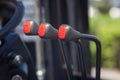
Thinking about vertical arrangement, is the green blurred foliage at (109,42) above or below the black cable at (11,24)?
below

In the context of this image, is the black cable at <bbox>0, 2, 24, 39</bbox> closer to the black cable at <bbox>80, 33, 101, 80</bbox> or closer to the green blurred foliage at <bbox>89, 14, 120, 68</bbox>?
the black cable at <bbox>80, 33, 101, 80</bbox>

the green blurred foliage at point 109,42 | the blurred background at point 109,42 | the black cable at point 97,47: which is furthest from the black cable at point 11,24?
the green blurred foliage at point 109,42

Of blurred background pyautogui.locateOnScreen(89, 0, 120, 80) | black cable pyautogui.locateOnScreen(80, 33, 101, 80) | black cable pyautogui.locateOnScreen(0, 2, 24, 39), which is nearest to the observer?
black cable pyautogui.locateOnScreen(80, 33, 101, 80)

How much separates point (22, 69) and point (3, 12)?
1.68ft

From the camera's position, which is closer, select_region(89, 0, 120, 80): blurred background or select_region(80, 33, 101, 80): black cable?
select_region(80, 33, 101, 80): black cable

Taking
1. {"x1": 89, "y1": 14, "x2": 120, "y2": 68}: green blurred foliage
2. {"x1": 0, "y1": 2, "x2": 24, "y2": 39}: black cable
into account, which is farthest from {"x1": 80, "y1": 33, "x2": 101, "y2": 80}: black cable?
{"x1": 89, "y1": 14, "x2": 120, "y2": 68}: green blurred foliage

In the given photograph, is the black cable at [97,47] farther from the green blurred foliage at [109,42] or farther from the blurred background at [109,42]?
the green blurred foliage at [109,42]

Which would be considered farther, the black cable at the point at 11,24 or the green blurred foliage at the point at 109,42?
the green blurred foliage at the point at 109,42

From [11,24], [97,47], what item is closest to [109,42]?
[11,24]

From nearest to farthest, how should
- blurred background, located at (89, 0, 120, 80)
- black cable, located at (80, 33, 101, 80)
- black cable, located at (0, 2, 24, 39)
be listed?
black cable, located at (80, 33, 101, 80), black cable, located at (0, 2, 24, 39), blurred background, located at (89, 0, 120, 80)

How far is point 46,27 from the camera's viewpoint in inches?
46.9

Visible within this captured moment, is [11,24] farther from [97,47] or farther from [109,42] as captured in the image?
[109,42]

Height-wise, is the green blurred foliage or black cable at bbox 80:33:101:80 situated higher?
black cable at bbox 80:33:101:80

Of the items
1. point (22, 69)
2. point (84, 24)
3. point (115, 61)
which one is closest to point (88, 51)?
point (84, 24)
